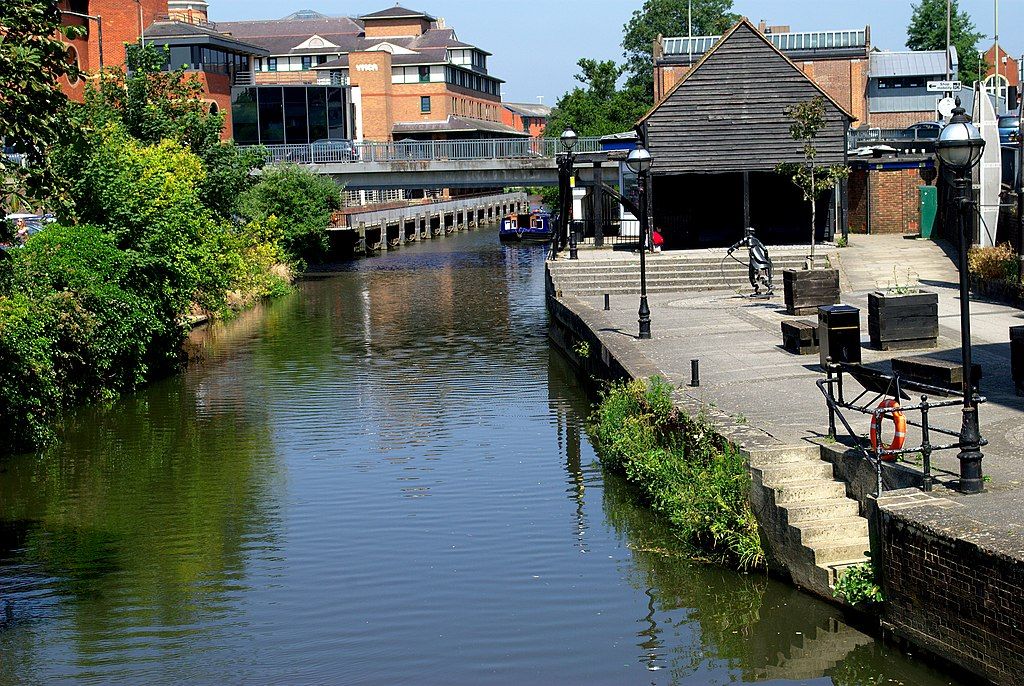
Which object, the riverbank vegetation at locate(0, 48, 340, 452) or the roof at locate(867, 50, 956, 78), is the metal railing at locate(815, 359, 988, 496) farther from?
the roof at locate(867, 50, 956, 78)

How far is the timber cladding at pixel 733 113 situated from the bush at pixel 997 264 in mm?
10347

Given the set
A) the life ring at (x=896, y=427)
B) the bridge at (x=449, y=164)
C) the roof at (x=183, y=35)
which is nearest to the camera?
the life ring at (x=896, y=427)

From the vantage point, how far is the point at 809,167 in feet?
120

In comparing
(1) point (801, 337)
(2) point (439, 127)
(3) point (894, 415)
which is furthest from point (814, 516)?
(2) point (439, 127)

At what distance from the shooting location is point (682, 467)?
608 inches


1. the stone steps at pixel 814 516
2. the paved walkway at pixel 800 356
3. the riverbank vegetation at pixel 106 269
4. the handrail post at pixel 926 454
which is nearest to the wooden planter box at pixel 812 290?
the paved walkway at pixel 800 356

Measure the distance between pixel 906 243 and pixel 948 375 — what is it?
24.4 m

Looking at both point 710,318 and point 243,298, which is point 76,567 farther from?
point 243,298

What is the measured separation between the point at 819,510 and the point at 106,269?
16.6 metres

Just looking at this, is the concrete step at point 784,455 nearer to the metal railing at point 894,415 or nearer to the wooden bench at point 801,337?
the metal railing at point 894,415

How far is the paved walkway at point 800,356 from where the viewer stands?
1300 centimetres

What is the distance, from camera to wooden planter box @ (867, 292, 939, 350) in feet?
66.6

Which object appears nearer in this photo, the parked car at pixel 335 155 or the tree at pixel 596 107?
the parked car at pixel 335 155

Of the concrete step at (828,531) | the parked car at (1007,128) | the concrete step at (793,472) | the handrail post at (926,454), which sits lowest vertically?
the concrete step at (828,531)
